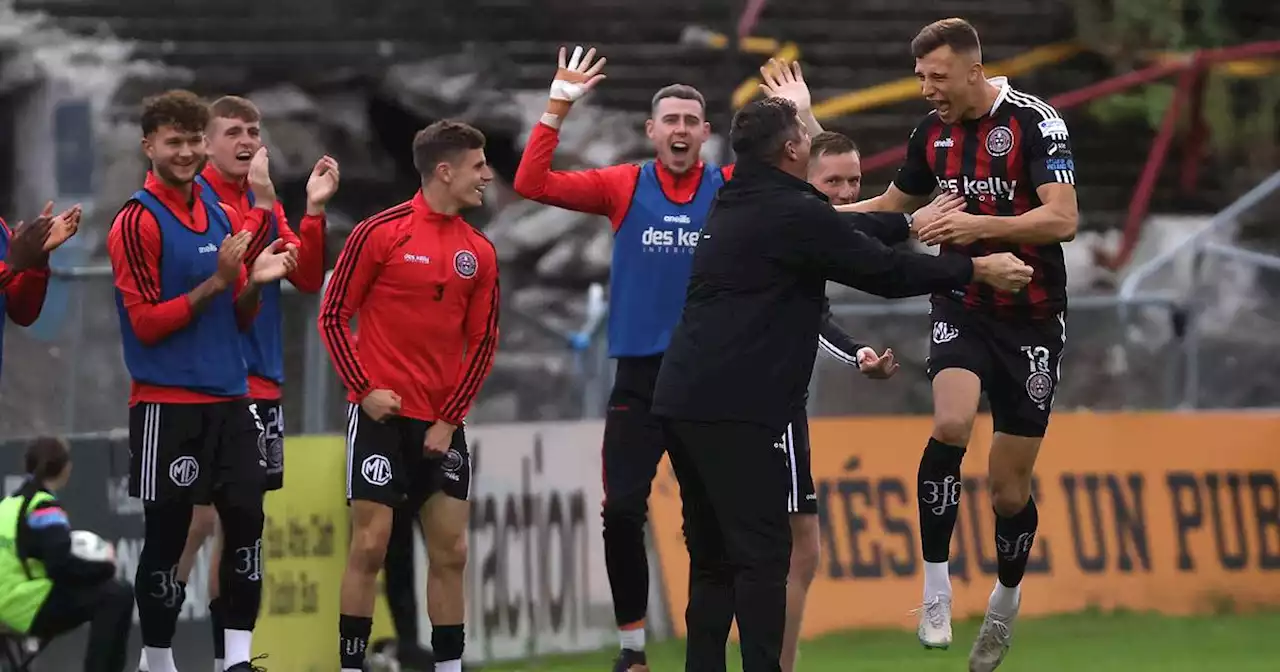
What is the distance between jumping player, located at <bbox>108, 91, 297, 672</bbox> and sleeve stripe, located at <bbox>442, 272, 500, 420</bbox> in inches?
35.0

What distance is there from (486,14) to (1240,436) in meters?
8.41

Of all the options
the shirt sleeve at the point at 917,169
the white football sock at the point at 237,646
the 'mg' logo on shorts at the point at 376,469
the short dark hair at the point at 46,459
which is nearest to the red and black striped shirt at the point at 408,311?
the 'mg' logo on shorts at the point at 376,469

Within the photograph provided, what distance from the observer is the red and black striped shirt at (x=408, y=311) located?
937cm

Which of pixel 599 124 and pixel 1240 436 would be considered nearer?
pixel 1240 436

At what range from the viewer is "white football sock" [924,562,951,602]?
917 cm

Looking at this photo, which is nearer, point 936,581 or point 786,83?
point 936,581

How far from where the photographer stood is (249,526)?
945 cm

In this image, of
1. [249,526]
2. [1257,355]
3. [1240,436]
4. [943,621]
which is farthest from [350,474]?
[1257,355]

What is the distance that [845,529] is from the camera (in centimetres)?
1357

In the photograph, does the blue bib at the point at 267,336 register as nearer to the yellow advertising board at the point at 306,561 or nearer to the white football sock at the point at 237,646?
the yellow advertising board at the point at 306,561

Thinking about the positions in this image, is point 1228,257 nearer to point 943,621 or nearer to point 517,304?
point 517,304

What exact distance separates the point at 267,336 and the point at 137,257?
4.48 feet

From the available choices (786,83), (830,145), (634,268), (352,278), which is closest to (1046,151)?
(830,145)

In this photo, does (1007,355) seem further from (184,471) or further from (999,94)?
(184,471)
